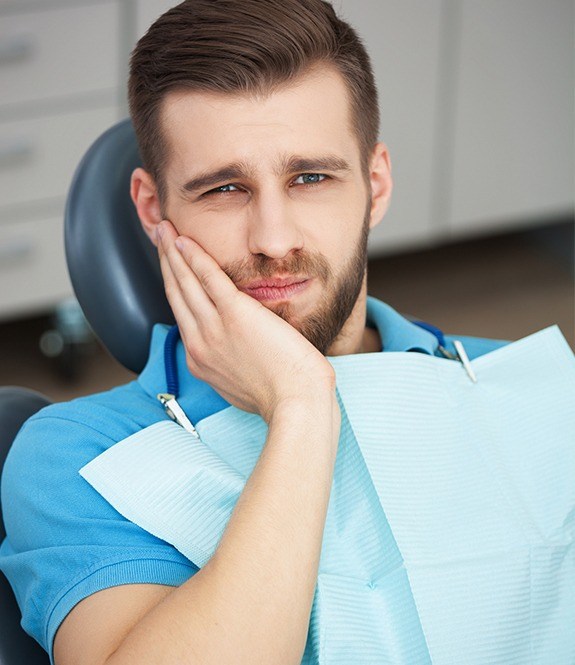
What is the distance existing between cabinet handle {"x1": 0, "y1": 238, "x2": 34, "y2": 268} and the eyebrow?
1.54 meters

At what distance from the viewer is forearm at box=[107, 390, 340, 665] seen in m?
0.96

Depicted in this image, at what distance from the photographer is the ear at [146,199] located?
1.37 meters

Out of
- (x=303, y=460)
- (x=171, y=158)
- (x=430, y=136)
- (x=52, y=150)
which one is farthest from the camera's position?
(x=430, y=136)

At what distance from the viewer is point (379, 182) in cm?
145

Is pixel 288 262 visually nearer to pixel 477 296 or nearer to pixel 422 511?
pixel 422 511

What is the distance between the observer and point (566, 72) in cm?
329

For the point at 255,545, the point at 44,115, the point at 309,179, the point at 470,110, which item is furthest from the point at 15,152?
the point at 255,545

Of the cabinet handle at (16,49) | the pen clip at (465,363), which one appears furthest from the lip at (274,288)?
the cabinet handle at (16,49)

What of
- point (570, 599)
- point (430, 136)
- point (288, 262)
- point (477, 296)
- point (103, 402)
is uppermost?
point (288, 262)

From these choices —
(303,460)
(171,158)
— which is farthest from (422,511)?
(171,158)

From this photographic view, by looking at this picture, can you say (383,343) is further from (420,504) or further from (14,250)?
(14,250)

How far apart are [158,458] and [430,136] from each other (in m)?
2.19

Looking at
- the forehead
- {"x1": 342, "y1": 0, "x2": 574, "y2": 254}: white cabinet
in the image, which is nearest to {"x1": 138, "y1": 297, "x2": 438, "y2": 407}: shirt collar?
the forehead

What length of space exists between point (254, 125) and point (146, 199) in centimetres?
22
